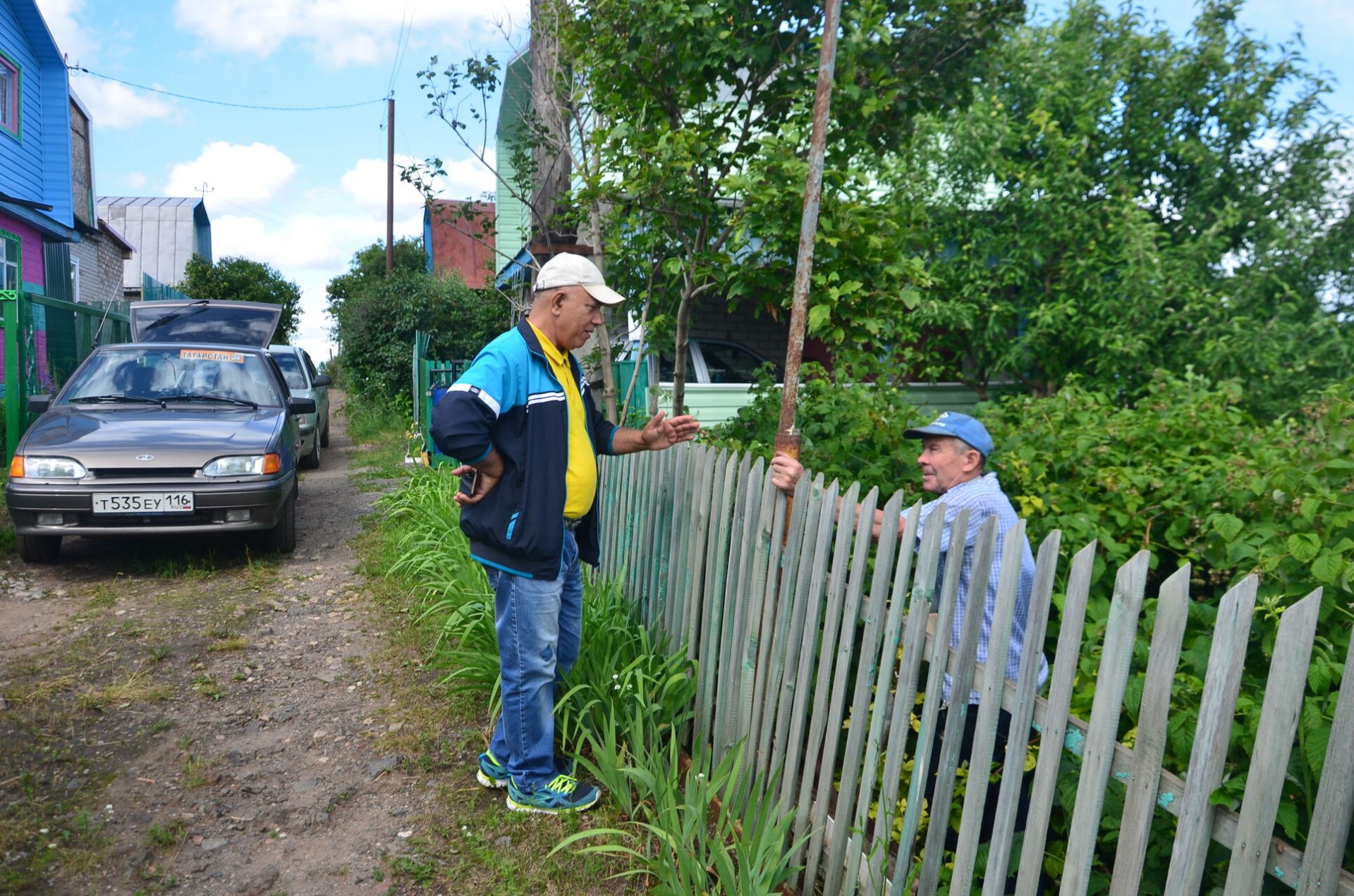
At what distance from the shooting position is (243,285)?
1308 inches

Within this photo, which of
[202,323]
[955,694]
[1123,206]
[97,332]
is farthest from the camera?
[97,332]

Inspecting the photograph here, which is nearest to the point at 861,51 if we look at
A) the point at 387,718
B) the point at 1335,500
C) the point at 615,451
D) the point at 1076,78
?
the point at 615,451

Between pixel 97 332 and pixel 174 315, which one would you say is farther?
pixel 97 332

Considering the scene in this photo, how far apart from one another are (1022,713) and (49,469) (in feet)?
20.0

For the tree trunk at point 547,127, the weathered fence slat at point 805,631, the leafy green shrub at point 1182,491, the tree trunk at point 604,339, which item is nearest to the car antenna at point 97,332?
the tree trunk at point 547,127

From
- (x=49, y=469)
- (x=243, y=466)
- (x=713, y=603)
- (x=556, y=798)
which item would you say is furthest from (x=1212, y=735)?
(x=49, y=469)

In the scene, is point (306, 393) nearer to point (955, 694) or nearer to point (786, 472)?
point (786, 472)

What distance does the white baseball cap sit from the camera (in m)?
3.20

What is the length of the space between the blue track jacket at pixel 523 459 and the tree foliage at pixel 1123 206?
856 cm

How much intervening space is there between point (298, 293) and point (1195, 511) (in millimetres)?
36736

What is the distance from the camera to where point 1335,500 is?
299 centimetres

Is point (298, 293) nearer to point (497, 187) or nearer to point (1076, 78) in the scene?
point (497, 187)

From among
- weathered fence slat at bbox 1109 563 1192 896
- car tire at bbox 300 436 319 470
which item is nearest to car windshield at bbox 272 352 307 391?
car tire at bbox 300 436 319 470

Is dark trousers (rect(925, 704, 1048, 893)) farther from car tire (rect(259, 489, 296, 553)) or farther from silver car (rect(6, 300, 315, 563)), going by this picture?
car tire (rect(259, 489, 296, 553))
